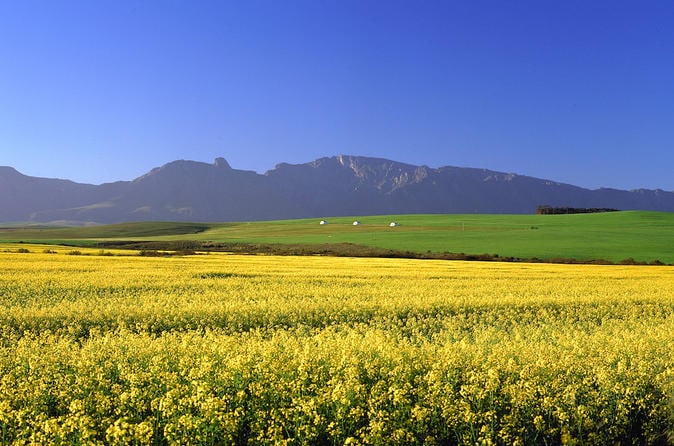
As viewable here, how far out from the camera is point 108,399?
7.48 m

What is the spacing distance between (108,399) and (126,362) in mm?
1787

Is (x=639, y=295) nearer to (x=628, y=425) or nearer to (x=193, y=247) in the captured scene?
(x=628, y=425)

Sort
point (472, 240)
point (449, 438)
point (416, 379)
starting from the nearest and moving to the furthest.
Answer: point (449, 438) → point (416, 379) → point (472, 240)

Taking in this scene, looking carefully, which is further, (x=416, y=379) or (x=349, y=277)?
(x=349, y=277)

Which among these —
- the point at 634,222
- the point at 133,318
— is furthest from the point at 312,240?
the point at 133,318

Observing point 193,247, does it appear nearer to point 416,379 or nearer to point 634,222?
point 416,379

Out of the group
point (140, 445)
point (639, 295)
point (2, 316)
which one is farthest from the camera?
point (639, 295)

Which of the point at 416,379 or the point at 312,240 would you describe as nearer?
the point at 416,379

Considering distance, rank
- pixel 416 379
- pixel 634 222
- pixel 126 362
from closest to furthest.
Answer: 1. pixel 416 379
2. pixel 126 362
3. pixel 634 222

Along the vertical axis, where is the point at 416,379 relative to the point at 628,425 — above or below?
above

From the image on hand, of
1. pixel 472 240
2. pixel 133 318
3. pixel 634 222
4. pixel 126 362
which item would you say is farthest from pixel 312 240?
pixel 126 362

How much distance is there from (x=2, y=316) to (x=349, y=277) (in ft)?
59.5

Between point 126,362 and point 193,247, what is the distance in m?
65.1

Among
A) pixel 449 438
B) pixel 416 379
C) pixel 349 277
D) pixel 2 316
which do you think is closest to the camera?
pixel 449 438
